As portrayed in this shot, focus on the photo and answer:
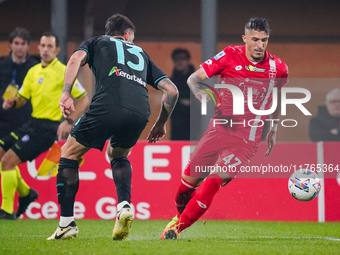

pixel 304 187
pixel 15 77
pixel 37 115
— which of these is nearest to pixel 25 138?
pixel 37 115

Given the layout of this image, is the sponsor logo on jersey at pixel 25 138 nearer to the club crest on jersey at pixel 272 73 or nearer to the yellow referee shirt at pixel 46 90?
the yellow referee shirt at pixel 46 90

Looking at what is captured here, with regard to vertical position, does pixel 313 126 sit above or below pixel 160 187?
above

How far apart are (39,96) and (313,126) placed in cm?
395

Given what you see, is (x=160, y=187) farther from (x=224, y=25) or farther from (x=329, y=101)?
(x=224, y=25)

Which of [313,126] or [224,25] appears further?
[224,25]

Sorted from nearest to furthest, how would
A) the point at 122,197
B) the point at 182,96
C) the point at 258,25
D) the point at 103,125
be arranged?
the point at 103,125 → the point at 122,197 → the point at 258,25 → the point at 182,96

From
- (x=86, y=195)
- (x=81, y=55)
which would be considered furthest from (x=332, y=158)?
(x=81, y=55)

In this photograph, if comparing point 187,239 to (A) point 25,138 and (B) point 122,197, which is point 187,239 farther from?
(A) point 25,138

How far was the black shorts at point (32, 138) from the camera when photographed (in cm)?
833

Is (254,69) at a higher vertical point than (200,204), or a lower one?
higher

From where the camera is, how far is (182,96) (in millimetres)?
10117

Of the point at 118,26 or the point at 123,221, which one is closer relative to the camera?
the point at 123,221

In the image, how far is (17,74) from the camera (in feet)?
29.8

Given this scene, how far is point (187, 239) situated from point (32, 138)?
126 inches
